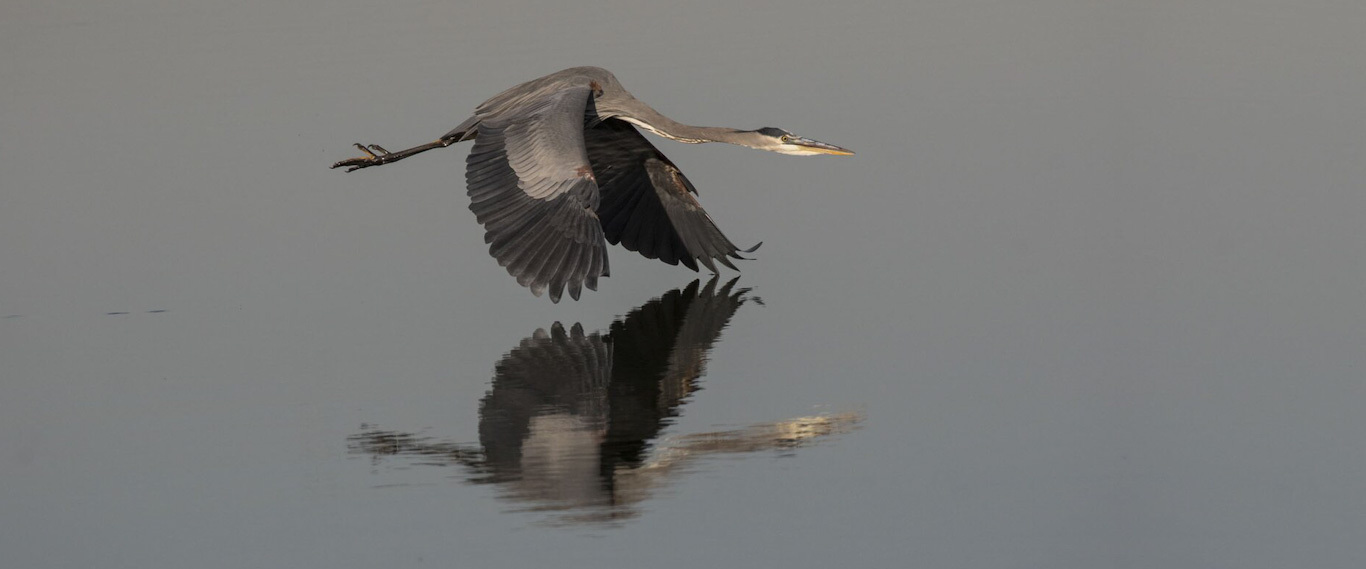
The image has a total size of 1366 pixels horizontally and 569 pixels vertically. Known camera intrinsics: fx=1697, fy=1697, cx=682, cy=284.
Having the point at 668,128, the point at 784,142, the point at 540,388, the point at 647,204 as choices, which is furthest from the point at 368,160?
the point at 540,388

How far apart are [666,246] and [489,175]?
1.59 metres

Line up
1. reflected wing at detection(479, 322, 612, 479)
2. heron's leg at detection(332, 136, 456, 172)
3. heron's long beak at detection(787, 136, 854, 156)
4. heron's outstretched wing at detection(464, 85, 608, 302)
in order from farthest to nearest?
heron's leg at detection(332, 136, 456, 172), heron's long beak at detection(787, 136, 854, 156), heron's outstretched wing at detection(464, 85, 608, 302), reflected wing at detection(479, 322, 612, 479)

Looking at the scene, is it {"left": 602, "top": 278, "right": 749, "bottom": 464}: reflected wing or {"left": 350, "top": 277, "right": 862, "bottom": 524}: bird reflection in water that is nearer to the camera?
{"left": 350, "top": 277, "right": 862, "bottom": 524}: bird reflection in water

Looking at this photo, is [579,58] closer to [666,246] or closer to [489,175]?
[666,246]

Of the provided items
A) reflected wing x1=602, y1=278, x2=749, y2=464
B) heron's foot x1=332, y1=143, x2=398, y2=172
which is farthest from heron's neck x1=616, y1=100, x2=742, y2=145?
heron's foot x1=332, y1=143, x2=398, y2=172

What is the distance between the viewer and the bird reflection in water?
6199 millimetres

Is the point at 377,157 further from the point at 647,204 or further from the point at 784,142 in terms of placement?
the point at 784,142

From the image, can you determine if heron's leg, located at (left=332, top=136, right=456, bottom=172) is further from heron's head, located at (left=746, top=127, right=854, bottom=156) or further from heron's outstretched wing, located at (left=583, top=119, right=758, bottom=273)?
heron's head, located at (left=746, top=127, right=854, bottom=156)

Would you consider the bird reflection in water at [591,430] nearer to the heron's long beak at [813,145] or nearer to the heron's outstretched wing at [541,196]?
the heron's outstretched wing at [541,196]

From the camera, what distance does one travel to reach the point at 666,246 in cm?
1027

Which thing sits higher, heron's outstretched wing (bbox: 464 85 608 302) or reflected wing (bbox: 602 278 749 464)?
heron's outstretched wing (bbox: 464 85 608 302)

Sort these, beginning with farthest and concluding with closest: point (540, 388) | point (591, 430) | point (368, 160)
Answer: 1. point (368, 160)
2. point (540, 388)
3. point (591, 430)

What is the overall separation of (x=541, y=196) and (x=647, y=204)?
5.85ft

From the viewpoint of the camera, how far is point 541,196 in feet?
28.2
